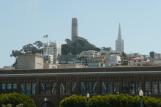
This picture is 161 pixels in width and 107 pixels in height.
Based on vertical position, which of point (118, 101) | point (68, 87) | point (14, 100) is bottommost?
point (14, 100)

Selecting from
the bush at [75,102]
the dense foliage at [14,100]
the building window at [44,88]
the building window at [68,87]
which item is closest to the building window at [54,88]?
the building window at [44,88]

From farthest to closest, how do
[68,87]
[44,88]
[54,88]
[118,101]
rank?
1. [44,88]
2. [54,88]
3. [68,87]
4. [118,101]

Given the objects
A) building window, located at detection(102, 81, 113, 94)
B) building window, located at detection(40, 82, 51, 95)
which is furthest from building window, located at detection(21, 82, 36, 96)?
building window, located at detection(102, 81, 113, 94)

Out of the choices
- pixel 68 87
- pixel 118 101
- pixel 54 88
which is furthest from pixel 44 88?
pixel 118 101

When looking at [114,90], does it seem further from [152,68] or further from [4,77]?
[4,77]

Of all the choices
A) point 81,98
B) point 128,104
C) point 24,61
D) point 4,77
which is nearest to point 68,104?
point 81,98

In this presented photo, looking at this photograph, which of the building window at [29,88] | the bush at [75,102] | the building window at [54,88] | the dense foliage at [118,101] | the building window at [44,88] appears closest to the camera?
the dense foliage at [118,101]

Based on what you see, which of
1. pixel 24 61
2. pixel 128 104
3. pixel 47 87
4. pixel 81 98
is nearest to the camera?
pixel 128 104

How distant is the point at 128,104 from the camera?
69875 millimetres

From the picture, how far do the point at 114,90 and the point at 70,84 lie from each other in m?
7.34

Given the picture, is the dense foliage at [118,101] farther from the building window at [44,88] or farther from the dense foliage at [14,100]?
the building window at [44,88]

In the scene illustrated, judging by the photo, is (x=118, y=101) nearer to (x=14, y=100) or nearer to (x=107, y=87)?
(x=14, y=100)

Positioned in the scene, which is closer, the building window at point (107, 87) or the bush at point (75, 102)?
the bush at point (75, 102)

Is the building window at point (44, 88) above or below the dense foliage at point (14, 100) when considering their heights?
above
